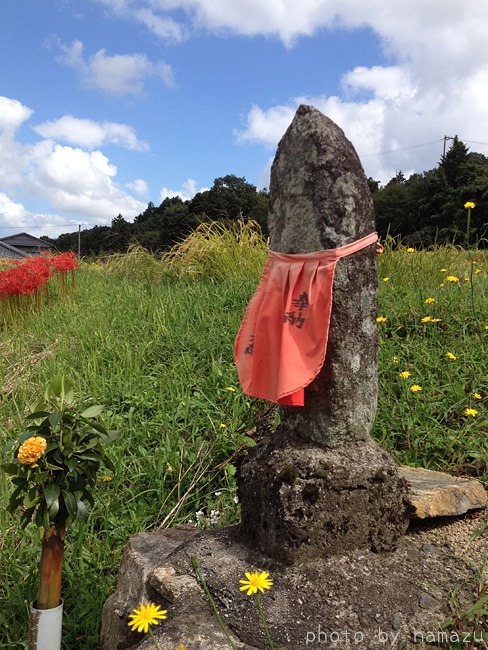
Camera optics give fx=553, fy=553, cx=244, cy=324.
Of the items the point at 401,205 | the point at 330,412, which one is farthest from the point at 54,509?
the point at 401,205

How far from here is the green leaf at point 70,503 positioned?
1.58m

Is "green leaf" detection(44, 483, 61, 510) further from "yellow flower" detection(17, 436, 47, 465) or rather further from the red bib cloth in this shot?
the red bib cloth

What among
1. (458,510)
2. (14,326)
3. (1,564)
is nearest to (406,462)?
(458,510)

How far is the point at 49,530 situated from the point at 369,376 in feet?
3.59

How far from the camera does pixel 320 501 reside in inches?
66.8

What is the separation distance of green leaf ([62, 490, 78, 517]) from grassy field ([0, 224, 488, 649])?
26.2 inches

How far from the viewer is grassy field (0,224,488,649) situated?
2.32 m

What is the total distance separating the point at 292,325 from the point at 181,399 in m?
1.58

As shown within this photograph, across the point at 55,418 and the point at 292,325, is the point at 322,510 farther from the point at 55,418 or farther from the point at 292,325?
the point at 55,418

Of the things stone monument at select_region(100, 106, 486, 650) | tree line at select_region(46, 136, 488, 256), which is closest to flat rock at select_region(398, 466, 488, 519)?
stone monument at select_region(100, 106, 486, 650)

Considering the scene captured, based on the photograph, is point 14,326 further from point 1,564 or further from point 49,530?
point 49,530

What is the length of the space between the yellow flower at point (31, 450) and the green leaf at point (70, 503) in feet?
0.54

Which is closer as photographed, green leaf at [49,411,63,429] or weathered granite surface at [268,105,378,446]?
green leaf at [49,411,63,429]

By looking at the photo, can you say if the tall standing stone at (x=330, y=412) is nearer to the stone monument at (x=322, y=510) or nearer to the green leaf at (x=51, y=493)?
the stone monument at (x=322, y=510)
